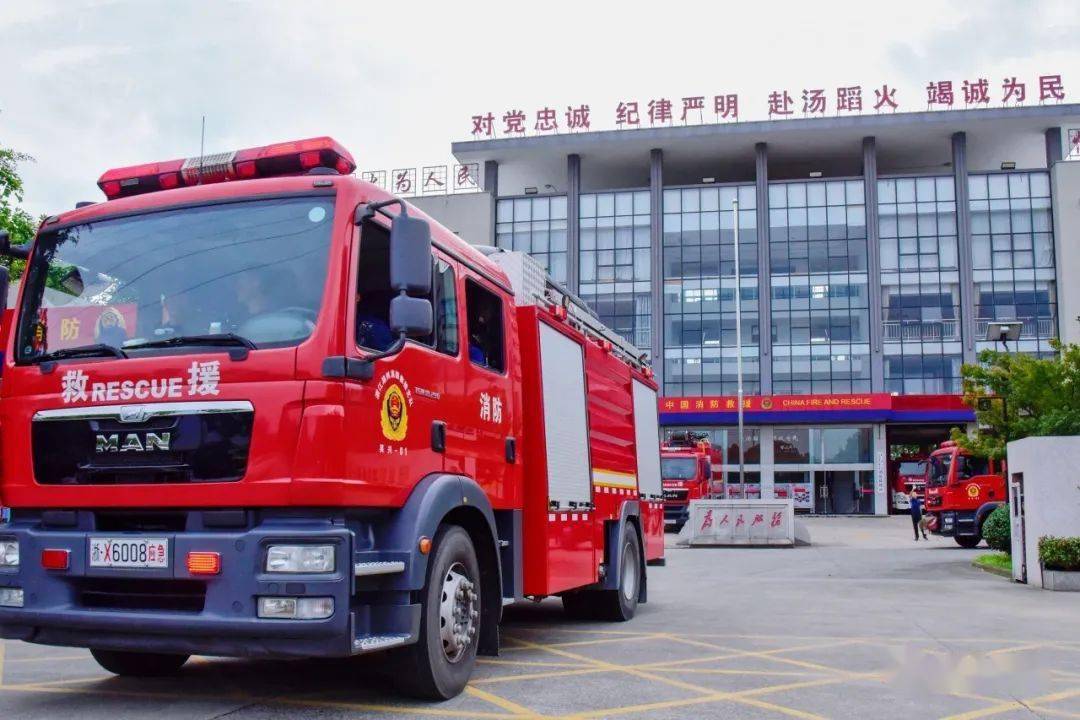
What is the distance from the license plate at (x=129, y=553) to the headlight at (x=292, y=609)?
1.94 ft

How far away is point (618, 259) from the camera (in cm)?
5409

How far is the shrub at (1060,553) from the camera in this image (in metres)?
14.1

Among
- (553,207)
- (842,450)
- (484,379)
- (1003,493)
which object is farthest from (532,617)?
(553,207)

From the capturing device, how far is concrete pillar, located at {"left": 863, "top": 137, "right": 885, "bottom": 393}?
1984 inches

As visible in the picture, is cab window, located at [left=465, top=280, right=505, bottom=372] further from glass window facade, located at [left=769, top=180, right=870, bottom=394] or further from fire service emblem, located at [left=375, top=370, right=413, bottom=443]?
glass window facade, located at [left=769, top=180, right=870, bottom=394]

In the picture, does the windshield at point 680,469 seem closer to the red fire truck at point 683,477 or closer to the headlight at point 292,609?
the red fire truck at point 683,477

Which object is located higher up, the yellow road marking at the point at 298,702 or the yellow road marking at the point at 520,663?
the yellow road marking at the point at 298,702

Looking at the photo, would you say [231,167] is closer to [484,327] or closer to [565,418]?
[484,327]

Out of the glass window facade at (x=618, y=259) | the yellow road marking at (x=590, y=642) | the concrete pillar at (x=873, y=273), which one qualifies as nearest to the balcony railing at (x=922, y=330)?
the concrete pillar at (x=873, y=273)

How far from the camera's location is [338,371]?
5473 mm

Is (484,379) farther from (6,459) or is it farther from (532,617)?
(532,617)

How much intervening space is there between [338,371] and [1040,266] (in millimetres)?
51375

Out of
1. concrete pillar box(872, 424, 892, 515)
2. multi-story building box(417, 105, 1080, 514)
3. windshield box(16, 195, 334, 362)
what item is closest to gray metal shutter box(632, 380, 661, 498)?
windshield box(16, 195, 334, 362)

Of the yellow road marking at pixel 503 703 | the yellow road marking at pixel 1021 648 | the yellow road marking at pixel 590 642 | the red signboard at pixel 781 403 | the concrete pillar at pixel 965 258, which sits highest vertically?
the concrete pillar at pixel 965 258
